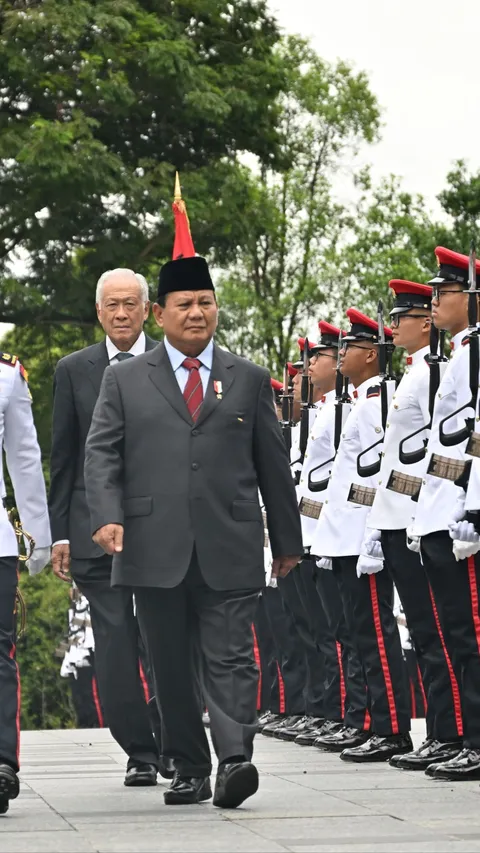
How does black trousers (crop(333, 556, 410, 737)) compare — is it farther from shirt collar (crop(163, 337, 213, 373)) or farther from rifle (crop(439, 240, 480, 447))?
shirt collar (crop(163, 337, 213, 373))

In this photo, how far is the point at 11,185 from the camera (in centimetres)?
2344

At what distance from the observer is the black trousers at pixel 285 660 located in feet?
44.2

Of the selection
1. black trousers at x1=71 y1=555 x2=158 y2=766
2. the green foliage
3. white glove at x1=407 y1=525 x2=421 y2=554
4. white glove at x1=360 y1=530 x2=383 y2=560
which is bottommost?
the green foliage

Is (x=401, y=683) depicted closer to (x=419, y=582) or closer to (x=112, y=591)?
(x=419, y=582)

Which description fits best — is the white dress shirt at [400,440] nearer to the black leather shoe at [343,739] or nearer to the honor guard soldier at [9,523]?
the black leather shoe at [343,739]

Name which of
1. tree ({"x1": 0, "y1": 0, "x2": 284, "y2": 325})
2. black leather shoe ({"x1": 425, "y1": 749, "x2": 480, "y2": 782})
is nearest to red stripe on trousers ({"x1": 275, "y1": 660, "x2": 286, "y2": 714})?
black leather shoe ({"x1": 425, "y1": 749, "x2": 480, "y2": 782})

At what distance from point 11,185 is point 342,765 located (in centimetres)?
1452

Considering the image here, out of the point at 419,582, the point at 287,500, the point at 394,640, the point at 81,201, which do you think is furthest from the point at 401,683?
the point at 81,201

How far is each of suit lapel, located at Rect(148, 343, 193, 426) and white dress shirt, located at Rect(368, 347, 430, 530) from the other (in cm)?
198

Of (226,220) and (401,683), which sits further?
(226,220)

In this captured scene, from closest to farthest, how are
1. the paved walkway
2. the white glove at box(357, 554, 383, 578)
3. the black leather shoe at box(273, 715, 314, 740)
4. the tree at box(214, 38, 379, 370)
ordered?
the paved walkway < the white glove at box(357, 554, 383, 578) < the black leather shoe at box(273, 715, 314, 740) < the tree at box(214, 38, 379, 370)

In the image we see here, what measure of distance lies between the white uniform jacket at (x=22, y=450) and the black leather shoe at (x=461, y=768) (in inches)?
76.9

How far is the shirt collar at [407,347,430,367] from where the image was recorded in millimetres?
9984

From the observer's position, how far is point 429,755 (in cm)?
928
